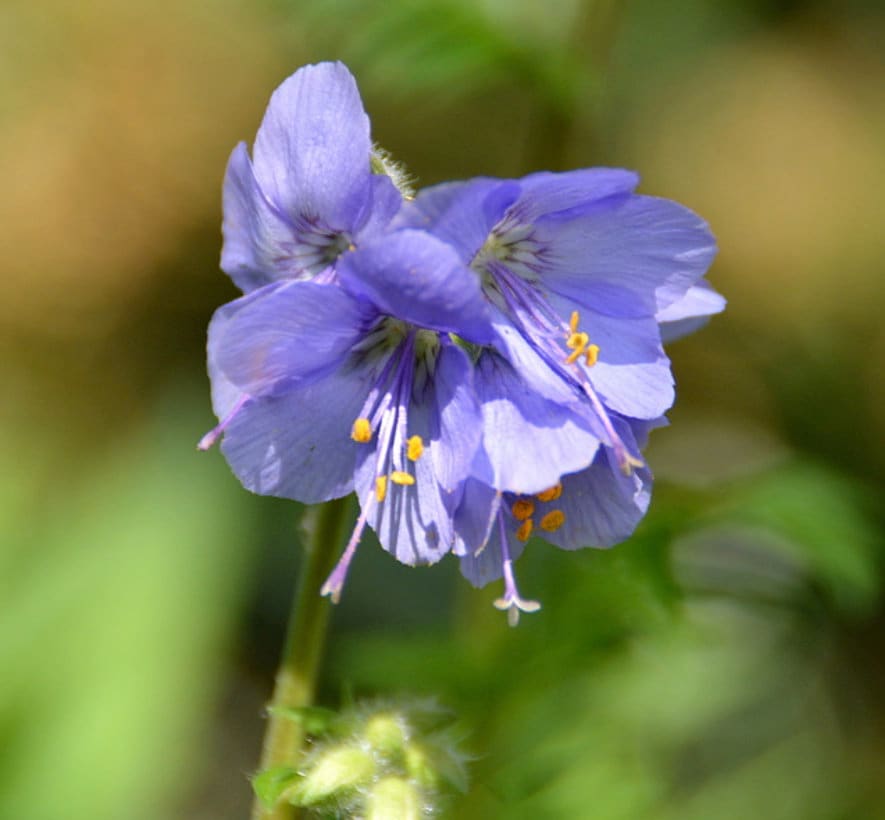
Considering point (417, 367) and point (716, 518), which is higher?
point (417, 367)

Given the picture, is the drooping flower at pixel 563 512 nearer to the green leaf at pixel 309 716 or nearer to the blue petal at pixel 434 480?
the blue petal at pixel 434 480

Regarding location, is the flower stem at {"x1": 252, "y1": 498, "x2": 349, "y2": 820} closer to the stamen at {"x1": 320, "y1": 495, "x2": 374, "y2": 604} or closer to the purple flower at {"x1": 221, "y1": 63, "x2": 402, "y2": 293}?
the stamen at {"x1": 320, "y1": 495, "x2": 374, "y2": 604}

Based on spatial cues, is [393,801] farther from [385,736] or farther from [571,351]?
[571,351]

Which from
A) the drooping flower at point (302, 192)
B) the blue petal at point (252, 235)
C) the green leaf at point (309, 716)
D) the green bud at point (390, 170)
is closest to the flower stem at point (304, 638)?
the green leaf at point (309, 716)

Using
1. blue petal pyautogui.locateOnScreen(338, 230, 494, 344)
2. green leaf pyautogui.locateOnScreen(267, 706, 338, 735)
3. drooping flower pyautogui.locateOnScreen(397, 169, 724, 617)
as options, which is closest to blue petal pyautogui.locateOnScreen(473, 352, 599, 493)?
drooping flower pyautogui.locateOnScreen(397, 169, 724, 617)

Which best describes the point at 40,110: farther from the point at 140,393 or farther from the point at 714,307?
the point at 714,307

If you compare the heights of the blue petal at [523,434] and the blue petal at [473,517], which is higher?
the blue petal at [523,434]

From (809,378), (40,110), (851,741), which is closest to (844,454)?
Answer: (809,378)
